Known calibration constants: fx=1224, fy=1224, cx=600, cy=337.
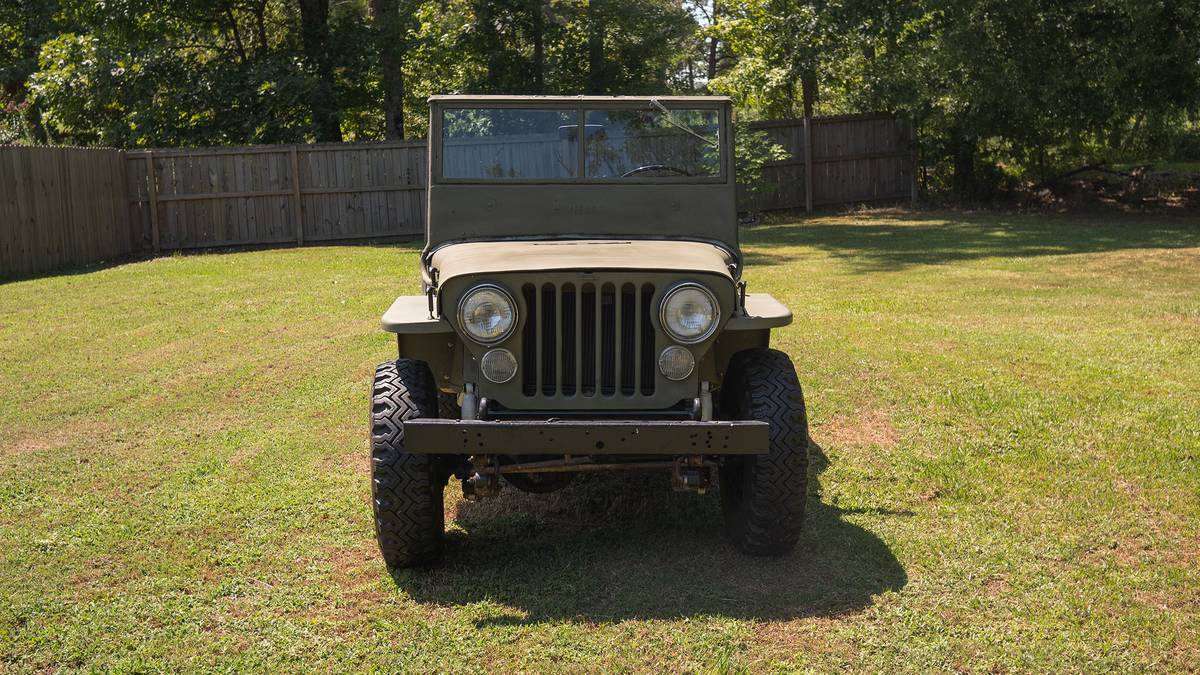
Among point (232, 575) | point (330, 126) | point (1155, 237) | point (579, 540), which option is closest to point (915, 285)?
point (1155, 237)

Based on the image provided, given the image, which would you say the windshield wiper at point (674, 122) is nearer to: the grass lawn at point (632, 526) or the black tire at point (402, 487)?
the grass lawn at point (632, 526)

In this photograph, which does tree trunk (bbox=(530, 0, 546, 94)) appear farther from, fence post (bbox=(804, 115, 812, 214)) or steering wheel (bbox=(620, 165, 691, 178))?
steering wheel (bbox=(620, 165, 691, 178))

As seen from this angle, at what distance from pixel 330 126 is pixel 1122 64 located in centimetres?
1408

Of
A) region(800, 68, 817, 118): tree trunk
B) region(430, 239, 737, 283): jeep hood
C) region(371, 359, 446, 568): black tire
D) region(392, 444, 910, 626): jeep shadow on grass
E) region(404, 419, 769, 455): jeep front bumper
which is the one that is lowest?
region(392, 444, 910, 626): jeep shadow on grass

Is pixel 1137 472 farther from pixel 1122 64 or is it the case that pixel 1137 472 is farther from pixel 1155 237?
pixel 1122 64

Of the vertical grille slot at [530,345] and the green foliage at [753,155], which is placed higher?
the green foliage at [753,155]

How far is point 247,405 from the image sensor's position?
8203 mm

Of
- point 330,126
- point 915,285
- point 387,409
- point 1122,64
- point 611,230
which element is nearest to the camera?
point 387,409

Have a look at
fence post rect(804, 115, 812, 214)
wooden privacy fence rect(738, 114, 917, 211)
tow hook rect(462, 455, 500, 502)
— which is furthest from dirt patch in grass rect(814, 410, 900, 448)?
fence post rect(804, 115, 812, 214)

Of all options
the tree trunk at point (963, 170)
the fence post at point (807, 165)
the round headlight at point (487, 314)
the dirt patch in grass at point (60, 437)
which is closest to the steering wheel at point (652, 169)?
the round headlight at point (487, 314)

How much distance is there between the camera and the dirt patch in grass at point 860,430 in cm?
700

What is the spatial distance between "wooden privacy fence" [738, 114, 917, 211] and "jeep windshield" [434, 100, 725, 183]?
17.6 m

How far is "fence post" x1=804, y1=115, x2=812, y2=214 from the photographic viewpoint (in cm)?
2408

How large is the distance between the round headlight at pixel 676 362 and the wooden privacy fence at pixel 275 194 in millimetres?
17153
